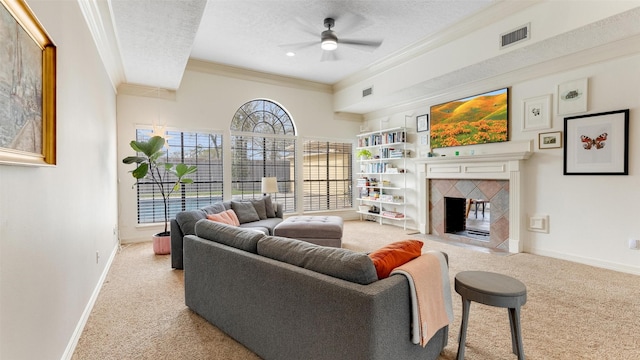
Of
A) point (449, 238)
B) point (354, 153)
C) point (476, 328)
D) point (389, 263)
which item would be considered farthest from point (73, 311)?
point (354, 153)

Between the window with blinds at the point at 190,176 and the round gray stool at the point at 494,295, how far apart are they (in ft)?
16.4

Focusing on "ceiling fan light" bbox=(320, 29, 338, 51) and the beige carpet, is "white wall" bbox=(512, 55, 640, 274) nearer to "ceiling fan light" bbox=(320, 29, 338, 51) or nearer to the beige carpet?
the beige carpet

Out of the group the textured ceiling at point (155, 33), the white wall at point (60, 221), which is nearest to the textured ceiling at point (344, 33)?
the textured ceiling at point (155, 33)

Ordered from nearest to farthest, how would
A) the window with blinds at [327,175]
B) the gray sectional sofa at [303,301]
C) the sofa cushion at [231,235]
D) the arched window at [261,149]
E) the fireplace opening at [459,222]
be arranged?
the gray sectional sofa at [303,301]
the sofa cushion at [231,235]
the fireplace opening at [459,222]
the arched window at [261,149]
the window with blinds at [327,175]

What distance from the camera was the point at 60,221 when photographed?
194 centimetres

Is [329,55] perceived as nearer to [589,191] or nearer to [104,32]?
[104,32]

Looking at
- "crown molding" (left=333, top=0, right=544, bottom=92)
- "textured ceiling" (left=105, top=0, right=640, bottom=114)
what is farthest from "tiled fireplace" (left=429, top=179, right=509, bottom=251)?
"crown molding" (left=333, top=0, right=544, bottom=92)

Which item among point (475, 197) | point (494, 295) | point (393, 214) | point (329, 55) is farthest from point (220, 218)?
point (475, 197)

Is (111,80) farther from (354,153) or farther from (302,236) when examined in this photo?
(354,153)

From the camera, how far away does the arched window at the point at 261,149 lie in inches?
245

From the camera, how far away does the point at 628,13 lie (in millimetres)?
2930

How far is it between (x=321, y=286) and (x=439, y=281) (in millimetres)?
735

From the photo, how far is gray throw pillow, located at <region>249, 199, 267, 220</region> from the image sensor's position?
5215 millimetres

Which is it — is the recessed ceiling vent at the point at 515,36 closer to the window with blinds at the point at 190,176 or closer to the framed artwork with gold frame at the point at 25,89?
the framed artwork with gold frame at the point at 25,89
